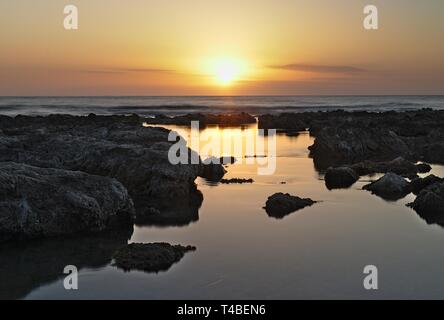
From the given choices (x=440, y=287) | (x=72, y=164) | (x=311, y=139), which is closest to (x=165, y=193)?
(x=72, y=164)

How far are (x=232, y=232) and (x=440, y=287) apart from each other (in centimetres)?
570

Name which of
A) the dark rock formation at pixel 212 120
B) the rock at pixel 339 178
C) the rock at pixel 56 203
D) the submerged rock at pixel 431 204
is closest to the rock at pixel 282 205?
the submerged rock at pixel 431 204

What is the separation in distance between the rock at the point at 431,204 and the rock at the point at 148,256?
8.01 metres

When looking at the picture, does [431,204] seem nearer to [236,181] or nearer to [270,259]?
[270,259]

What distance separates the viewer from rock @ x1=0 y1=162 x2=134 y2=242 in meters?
13.9

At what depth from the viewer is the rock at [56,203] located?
13922 mm

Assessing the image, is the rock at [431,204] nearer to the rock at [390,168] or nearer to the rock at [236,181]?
the rock at [236,181]

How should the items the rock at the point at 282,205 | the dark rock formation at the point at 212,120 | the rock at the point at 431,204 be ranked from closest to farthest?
the rock at the point at 431,204
the rock at the point at 282,205
the dark rock formation at the point at 212,120

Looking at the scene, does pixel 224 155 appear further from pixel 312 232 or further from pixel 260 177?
pixel 312 232

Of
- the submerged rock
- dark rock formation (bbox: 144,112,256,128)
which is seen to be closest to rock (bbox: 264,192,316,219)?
the submerged rock

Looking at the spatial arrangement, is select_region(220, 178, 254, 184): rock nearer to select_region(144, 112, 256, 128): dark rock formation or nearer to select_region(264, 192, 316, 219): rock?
select_region(264, 192, 316, 219): rock

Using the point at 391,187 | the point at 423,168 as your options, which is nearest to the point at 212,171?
the point at 391,187

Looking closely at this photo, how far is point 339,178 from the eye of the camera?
75.6ft
